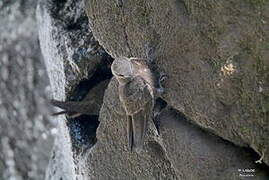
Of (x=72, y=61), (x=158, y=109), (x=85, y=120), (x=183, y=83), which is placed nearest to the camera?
(x=183, y=83)

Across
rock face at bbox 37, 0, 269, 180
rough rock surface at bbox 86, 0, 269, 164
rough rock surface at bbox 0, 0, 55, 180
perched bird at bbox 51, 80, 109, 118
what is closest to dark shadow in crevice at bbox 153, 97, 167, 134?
rock face at bbox 37, 0, 269, 180

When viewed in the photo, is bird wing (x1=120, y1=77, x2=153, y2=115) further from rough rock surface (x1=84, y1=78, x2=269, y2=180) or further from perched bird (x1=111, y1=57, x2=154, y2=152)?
rough rock surface (x1=84, y1=78, x2=269, y2=180)

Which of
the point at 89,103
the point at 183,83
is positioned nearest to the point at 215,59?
the point at 183,83

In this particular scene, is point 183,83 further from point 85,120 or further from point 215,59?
point 85,120

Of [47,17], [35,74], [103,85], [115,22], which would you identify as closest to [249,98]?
[115,22]

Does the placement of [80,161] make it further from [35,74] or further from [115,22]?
[35,74]

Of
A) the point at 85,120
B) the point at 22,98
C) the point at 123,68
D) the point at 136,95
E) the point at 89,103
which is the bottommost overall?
the point at 22,98
